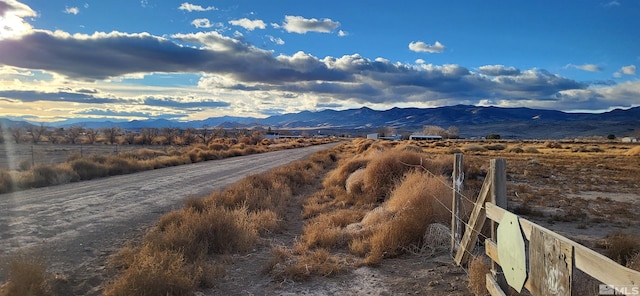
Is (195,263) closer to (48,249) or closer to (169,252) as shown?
(169,252)

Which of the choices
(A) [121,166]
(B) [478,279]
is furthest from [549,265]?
(A) [121,166]

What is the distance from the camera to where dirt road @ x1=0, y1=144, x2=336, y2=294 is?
7.57m

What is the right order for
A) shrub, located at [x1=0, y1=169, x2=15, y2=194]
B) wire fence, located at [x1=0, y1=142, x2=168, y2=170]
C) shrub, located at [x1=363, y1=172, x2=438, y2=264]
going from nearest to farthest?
shrub, located at [x1=363, y1=172, x2=438, y2=264], shrub, located at [x1=0, y1=169, x2=15, y2=194], wire fence, located at [x1=0, y1=142, x2=168, y2=170]

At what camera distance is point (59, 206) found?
42.1 ft

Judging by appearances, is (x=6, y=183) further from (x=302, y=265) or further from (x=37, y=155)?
(x=37, y=155)

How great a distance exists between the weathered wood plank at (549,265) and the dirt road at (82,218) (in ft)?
19.0

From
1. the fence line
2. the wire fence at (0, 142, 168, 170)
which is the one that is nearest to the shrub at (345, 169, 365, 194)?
the fence line

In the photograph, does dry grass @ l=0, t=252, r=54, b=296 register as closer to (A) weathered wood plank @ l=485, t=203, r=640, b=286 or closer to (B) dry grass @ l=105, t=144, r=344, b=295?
(B) dry grass @ l=105, t=144, r=344, b=295

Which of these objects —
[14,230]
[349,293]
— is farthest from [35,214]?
[349,293]

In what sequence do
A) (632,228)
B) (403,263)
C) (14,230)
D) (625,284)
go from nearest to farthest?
(625,284), (403,263), (14,230), (632,228)

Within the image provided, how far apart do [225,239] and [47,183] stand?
1468 cm

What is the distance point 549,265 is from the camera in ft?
11.4

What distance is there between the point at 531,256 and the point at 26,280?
19.6 feet

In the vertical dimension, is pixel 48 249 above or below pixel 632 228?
above
